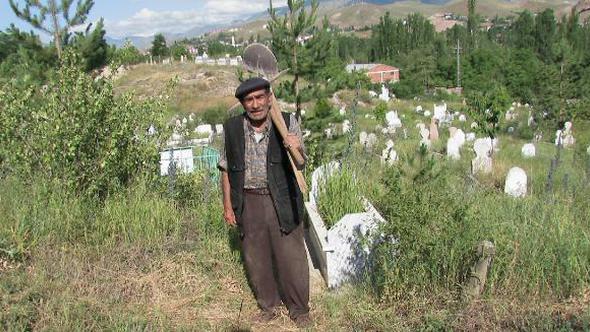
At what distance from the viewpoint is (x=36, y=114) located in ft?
15.4

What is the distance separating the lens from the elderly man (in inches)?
130

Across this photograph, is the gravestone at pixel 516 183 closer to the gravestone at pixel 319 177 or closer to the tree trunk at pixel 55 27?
the gravestone at pixel 319 177

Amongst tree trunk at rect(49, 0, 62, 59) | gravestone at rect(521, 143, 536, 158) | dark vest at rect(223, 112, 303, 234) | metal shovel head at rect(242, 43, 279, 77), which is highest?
tree trunk at rect(49, 0, 62, 59)

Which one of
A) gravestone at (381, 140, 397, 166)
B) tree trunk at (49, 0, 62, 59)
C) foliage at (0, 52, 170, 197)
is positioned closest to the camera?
foliage at (0, 52, 170, 197)

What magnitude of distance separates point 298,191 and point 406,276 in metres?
0.89

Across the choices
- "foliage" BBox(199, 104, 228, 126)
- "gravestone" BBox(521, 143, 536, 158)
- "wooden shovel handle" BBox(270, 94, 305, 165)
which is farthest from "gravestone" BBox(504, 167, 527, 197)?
"foliage" BBox(199, 104, 228, 126)

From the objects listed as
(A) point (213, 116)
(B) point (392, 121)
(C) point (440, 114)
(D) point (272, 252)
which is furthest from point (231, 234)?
(A) point (213, 116)

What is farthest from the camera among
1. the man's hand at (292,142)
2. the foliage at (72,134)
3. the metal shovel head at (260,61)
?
the foliage at (72,134)

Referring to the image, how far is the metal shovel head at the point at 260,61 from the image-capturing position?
377 cm

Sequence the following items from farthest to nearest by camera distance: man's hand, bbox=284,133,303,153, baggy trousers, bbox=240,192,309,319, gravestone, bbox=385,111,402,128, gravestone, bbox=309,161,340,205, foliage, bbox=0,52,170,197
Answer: gravestone, bbox=385,111,402,128, gravestone, bbox=309,161,340,205, foliage, bbox=0,52,170,197, baggy trousers, bbox=240,192,309,319, man's hand, bbox=284,133,303,153

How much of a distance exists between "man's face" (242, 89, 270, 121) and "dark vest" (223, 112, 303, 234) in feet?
0.47

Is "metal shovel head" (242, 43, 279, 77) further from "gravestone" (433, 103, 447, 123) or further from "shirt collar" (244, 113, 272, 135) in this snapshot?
"gravestone" (433, 103, 447, 123)

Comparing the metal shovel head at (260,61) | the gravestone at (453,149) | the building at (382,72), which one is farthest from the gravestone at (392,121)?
the building at (382,72)

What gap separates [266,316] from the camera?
354cm
